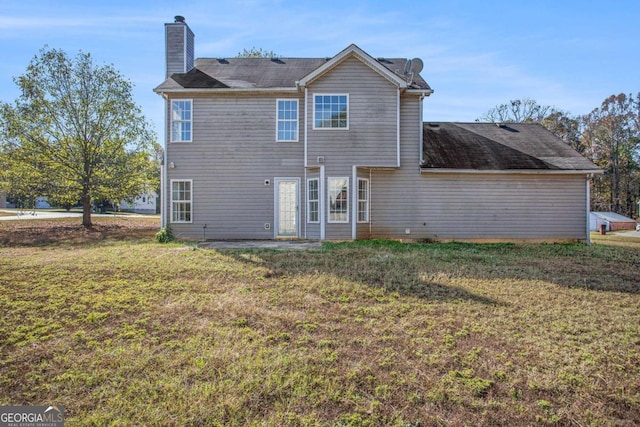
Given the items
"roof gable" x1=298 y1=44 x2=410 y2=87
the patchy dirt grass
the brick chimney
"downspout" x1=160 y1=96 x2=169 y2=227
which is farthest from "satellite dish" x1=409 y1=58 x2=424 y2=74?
the patchy dirt grass

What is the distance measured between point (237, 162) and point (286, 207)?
8.11ft

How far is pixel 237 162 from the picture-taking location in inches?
515

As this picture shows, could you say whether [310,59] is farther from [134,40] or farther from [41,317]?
[41,317]

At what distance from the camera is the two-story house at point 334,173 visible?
1245cm

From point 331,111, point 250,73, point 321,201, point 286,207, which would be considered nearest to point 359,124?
point 331,111

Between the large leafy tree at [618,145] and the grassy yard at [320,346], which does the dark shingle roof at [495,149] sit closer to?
the grassy yard at [320,346]

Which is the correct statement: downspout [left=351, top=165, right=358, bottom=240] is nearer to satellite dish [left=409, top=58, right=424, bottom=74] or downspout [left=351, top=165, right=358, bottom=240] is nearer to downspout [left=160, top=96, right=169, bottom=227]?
satellite dish [left=409, top=58, right=424, bottom=74]

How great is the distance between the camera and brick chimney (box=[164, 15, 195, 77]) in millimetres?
14109

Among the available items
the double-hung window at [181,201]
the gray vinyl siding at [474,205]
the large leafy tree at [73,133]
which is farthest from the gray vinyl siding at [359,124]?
the large leafy tree at [73,133]

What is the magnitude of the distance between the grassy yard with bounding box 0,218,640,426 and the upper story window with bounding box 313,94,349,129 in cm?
656

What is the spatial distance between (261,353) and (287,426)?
1.15m

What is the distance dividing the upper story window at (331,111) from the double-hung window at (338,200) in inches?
77.3

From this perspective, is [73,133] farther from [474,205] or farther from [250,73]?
[474,205]

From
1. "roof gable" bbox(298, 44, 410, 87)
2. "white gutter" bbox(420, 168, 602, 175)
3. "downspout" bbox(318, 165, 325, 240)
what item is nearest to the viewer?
"roof gable" bbox(298, 44, 410, 87)
